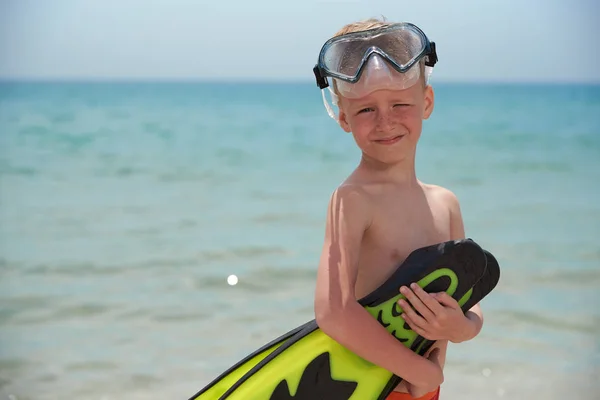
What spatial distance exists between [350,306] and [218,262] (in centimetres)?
442

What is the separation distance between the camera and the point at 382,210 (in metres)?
1.73

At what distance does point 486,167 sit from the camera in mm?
11461

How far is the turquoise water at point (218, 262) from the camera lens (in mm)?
4137

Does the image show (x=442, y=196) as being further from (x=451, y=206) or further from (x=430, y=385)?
(x=430, y=385)

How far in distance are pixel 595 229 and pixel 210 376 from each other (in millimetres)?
4486

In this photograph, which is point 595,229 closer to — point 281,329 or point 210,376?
point 281,329

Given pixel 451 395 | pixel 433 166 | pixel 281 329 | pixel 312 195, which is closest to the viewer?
pixel 451 395

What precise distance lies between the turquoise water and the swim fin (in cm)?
216

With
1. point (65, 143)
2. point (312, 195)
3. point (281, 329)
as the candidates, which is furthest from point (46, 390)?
point (65, 143)

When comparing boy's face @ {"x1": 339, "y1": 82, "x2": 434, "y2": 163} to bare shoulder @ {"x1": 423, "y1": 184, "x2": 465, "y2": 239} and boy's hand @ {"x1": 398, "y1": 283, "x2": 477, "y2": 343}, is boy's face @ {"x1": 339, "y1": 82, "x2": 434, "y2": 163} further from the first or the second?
boy's hand @ {"x1": 398, "y1": 283, "x2": 477, "y2": 343}

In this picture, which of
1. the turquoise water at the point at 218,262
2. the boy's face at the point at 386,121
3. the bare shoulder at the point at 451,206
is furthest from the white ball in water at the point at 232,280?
the boy's face at the point at 386,121

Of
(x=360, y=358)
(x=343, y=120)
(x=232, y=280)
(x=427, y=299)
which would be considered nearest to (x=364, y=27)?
(x=343, y=120)

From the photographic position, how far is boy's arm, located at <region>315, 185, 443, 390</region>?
161cm

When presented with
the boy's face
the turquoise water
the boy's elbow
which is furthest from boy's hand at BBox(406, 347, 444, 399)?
the turquoise water
